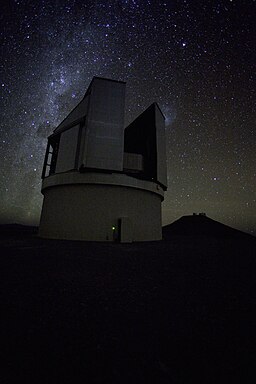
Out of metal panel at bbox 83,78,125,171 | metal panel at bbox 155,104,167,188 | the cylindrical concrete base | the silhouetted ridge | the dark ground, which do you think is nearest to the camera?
the dark ground

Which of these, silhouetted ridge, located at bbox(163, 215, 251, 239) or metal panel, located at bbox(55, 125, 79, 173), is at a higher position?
metal panel, located at bbox(55, 125, 79, 173)

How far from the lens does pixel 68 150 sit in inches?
639

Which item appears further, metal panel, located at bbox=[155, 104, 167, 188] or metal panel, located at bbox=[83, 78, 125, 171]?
metal panel, located at bbox=[155, 104, 167, 188]

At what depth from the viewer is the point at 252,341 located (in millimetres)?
2211

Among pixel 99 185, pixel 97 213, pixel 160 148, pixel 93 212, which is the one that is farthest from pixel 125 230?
pixel 160 148

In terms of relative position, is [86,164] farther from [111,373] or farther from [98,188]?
[111,373]

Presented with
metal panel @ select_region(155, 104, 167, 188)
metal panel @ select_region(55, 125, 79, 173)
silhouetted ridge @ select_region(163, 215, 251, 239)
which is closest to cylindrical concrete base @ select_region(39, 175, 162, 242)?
metal panel @ select_region(55, 125, 79, 173)

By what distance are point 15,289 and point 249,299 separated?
4757mm

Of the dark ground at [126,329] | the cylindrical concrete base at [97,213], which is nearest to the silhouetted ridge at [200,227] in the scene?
the cylindrical concrete base at [97,213]

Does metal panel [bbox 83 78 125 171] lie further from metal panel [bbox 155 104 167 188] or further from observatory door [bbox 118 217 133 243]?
metal panel [bbox 155 104 167 188]

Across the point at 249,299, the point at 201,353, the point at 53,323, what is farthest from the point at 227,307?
the point at 53,323

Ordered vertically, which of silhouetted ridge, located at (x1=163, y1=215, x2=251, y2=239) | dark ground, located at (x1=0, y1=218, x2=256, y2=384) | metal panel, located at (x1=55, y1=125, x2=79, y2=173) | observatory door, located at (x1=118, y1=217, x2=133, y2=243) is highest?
metal panel, located at (x1=55, y1=125, x2=79, y2=173)

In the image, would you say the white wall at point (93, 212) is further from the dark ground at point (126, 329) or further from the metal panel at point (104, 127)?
the dark ground at point (126, 329)

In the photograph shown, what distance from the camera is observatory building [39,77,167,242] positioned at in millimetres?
13969
